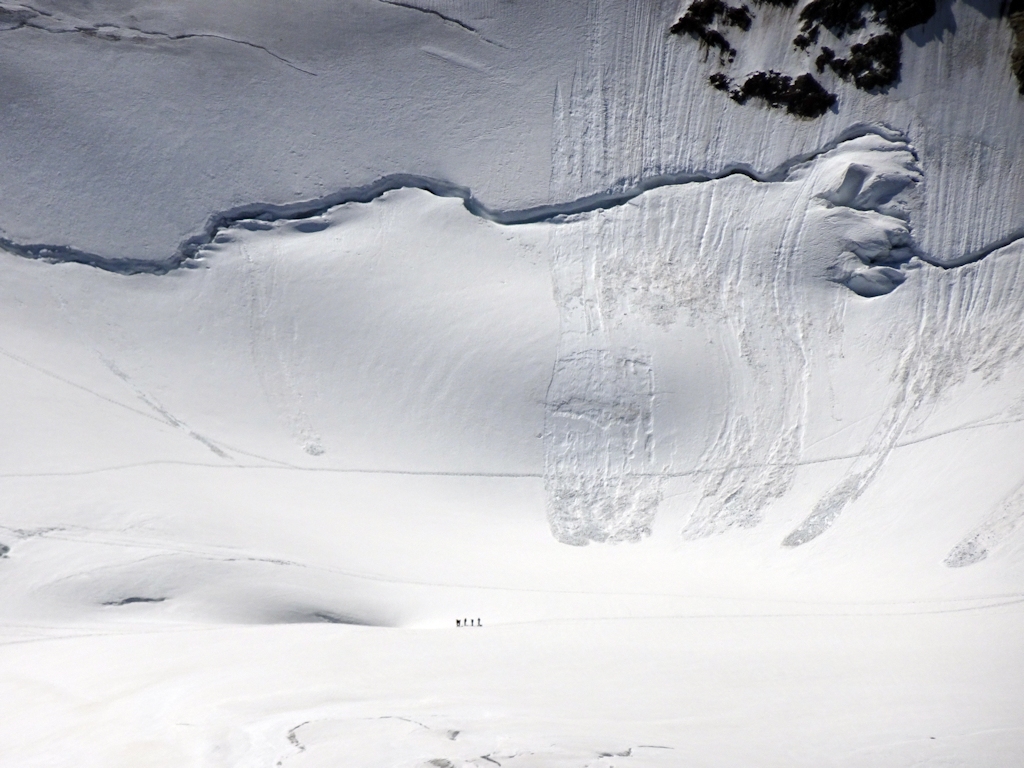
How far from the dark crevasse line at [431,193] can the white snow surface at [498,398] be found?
0.11 meters

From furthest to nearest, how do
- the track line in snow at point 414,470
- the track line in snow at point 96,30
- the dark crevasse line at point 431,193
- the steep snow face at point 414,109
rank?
the track line in snow at point 96,30
the steep snow face at point 414,109
the dark crevasse line at point 431,193
the track line in snow at point 414,470

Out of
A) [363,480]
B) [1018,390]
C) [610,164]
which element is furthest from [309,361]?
[1018,390]

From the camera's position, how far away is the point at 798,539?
61.6ft

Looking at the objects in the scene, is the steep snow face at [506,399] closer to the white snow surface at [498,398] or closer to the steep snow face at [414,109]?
the white snow surface at [498,398]

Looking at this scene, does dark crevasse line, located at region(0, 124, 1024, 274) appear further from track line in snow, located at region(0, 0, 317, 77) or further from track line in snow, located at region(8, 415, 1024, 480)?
track line in snow, located at region(8, 415, 1024, 480)

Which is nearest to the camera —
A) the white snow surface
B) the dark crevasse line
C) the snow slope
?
the snow slope

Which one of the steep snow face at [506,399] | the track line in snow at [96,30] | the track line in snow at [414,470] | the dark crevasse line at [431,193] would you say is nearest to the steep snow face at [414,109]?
the track line in snow at [96,30]

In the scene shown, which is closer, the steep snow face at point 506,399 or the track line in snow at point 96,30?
the steep snow face at point 506,399

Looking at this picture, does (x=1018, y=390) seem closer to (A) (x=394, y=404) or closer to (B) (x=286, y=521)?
(A) (x=394, y=404)

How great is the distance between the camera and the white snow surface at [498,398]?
14.3 meters

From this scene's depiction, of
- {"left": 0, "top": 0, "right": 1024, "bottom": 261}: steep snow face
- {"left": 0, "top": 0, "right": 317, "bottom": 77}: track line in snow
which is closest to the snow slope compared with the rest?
{"left": 0, "top": 0, "right": 1024, "bottom": 261}: steep snow face

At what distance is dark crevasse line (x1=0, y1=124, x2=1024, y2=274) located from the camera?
2338cm

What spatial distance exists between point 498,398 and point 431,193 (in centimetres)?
624

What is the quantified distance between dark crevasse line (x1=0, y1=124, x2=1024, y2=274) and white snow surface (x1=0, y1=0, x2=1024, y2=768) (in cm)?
11
